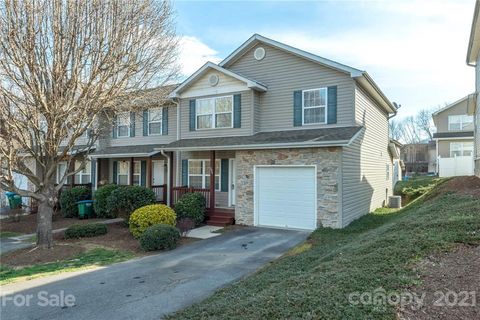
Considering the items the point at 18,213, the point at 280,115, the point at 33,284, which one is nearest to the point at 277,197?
the point at 280,115

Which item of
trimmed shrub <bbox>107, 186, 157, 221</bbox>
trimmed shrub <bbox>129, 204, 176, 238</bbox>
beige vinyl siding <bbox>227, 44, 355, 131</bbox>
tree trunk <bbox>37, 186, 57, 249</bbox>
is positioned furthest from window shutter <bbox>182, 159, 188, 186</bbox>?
tree trunk <bbox>37, 186, 57, 249</bbox>

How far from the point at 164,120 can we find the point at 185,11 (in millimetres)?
7073

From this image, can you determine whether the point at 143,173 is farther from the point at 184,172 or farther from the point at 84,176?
the point at 84,176

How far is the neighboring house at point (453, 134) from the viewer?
28837mm

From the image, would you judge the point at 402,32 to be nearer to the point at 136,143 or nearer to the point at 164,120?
the point at 164,120

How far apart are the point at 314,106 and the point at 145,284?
9410 millimetres

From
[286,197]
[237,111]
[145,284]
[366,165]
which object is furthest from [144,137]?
[145,284]

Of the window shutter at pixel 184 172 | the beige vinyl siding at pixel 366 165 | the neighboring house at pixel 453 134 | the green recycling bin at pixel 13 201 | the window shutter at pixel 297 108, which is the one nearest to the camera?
the beige vinyl siding at pixel 366 165

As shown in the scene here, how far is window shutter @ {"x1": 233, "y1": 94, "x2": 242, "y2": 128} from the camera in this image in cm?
1417

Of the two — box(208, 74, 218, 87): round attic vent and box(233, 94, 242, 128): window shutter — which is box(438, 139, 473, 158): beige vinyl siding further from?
box(208, 74, 218, 87): round attic vent

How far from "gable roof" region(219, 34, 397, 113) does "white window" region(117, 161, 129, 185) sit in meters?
7.92

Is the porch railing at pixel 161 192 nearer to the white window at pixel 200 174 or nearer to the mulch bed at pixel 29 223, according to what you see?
the white window at pixel 200 174

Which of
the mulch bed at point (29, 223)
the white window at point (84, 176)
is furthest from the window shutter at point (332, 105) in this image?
the white window at point (84, 176)

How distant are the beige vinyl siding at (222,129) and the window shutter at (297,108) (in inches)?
71.3
